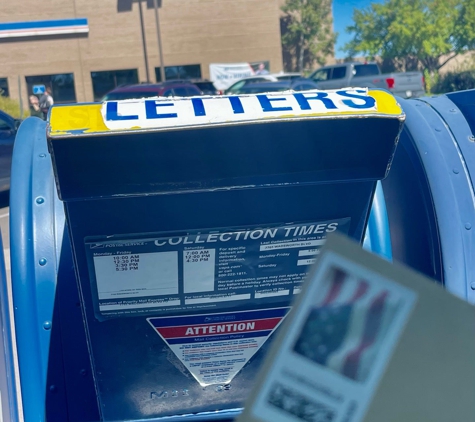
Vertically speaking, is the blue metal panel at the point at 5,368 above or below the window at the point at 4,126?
above

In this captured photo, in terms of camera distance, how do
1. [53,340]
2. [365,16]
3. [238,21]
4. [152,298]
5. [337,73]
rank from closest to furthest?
[152,298]
[53,340]
[337,73]
[238,21]
[365,16]

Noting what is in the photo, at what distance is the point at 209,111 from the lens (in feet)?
5.95

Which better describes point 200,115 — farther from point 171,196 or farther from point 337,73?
point 337,73

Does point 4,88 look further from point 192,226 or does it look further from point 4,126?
point 192,226

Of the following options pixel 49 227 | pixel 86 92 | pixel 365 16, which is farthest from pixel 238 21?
pixel 49 227

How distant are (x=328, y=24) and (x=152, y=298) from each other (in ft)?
153

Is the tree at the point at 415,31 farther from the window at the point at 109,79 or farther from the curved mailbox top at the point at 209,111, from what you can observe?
the curved mailbox top at the point at 209,111

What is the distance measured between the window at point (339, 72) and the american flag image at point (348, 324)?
23.9m

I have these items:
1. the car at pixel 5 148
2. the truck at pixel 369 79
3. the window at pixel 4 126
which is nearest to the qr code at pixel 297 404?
the car at pixel 5 148

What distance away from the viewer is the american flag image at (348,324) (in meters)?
1.05

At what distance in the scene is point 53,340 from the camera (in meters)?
2.24

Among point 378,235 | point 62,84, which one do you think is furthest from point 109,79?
point 378,235

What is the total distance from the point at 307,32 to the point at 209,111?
44.9m

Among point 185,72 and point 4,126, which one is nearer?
point 4,126
